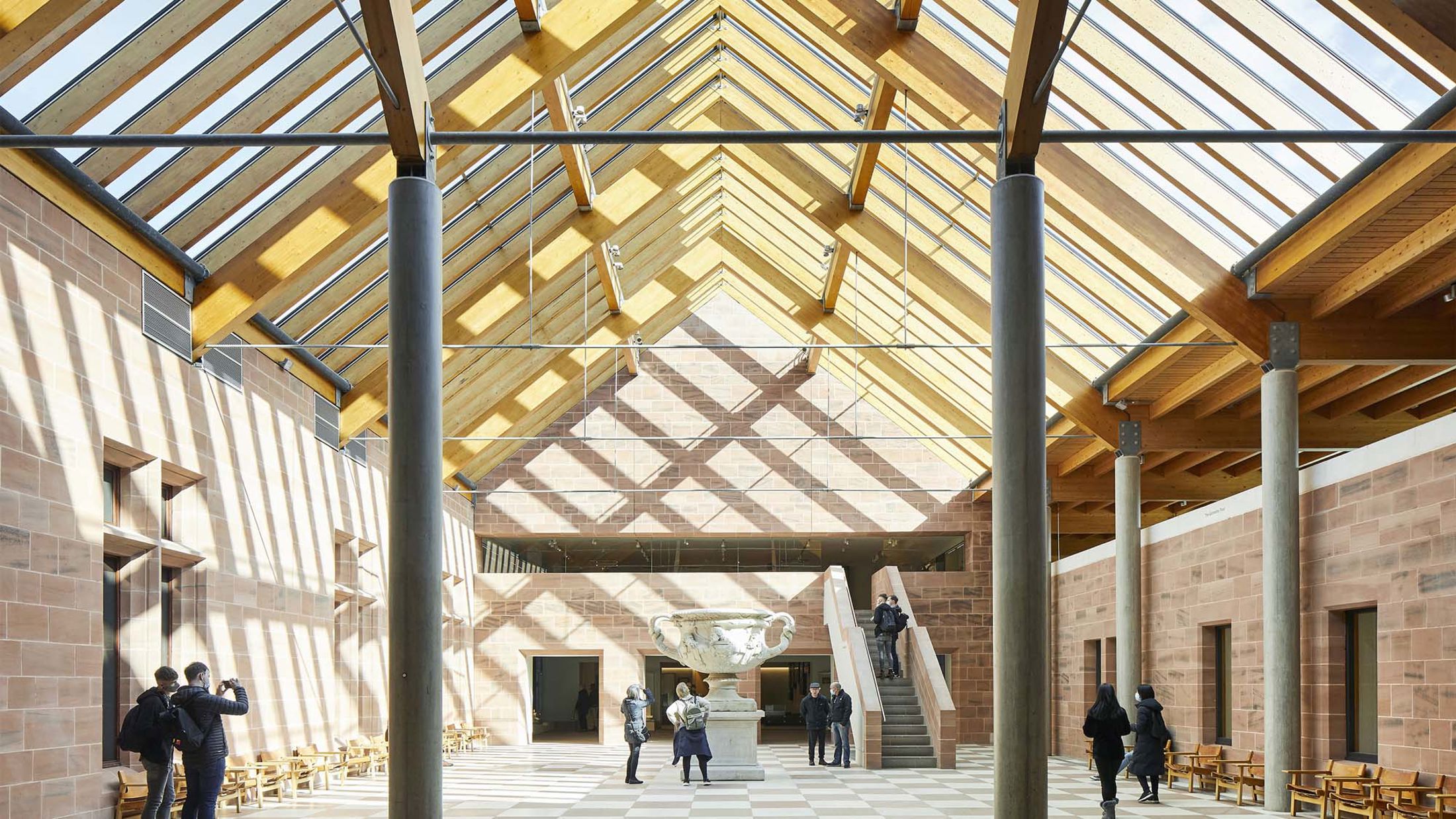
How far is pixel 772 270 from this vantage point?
24.2 meters

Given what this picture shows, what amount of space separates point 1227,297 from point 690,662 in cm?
790

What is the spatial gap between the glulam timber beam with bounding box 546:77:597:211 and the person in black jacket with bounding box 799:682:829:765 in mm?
7761

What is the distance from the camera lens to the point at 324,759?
1753 centimetres

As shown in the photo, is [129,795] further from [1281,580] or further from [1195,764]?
[1195,764]

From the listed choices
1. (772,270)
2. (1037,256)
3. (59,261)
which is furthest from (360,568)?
(1037,256)

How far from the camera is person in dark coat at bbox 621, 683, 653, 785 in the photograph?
1668 cm

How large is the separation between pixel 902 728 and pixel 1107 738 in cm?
804

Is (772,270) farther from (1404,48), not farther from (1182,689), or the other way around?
(1404,48)

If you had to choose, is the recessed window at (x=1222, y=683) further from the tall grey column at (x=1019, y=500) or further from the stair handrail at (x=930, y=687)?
the tall grey column at (x=1019, y=500)

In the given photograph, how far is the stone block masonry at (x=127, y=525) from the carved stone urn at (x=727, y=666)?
4.85 m

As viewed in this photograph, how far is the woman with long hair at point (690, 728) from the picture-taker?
16.2 metres

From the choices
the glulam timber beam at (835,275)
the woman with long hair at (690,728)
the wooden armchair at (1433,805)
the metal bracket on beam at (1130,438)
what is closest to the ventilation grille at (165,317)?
the woman with long hair at (690,728)

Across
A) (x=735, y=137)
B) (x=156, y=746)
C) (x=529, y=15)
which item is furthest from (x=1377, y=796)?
(x=529, y=15)

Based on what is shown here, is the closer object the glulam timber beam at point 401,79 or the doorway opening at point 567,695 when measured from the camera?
the glulam timber beam at point 401,79
